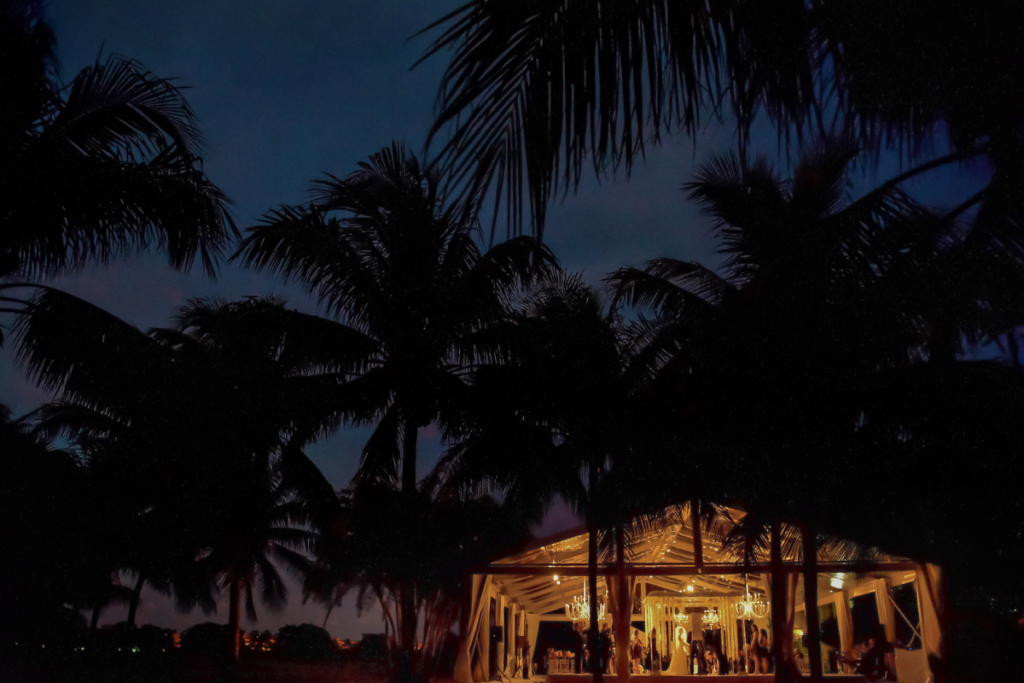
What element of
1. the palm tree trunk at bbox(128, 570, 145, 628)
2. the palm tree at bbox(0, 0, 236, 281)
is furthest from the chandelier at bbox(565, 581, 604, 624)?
the palm tree trunk at bbox(128, 570, 145, 628)

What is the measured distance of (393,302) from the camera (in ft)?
53.9

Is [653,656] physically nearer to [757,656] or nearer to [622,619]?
[757,656]

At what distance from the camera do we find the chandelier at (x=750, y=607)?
2089 centimetres

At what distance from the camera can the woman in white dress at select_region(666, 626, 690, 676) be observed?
21266 millimetres

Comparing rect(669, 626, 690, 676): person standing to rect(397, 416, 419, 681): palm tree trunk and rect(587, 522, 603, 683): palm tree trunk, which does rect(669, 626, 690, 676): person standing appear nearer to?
rect(587, 522, 603, 683): palm tree trunk

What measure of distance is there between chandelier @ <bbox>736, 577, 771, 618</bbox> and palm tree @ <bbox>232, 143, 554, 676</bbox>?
27.8ft

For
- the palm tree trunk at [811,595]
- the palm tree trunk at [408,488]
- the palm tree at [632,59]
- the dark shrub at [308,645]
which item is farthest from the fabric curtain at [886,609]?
the palm tree at [632,59]

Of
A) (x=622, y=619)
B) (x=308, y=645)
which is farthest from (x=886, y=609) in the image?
(x=308, y=645)

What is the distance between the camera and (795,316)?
11180mm

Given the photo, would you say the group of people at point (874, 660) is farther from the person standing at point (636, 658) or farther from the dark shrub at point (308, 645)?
the dark shrub at point (308, 645)

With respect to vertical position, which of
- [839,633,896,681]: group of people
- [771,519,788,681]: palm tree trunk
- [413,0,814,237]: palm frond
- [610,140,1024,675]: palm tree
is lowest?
[839,633,896,681]: group of people

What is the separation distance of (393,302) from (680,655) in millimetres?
11559

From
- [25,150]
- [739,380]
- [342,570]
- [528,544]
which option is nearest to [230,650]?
[342,570]

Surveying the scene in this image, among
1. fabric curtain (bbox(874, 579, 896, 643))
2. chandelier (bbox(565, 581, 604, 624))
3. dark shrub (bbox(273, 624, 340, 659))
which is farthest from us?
dark shrub (bbox(273, 624, 340, 659))
